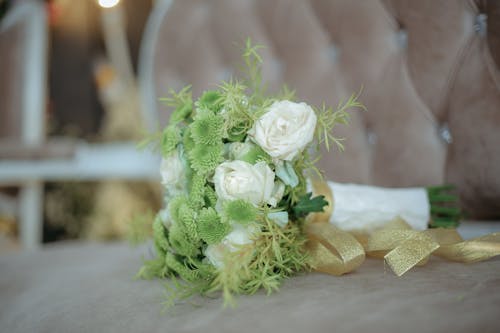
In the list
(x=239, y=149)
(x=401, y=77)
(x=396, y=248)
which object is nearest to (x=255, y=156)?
(x=239, y=149)

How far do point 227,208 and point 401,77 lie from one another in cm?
70

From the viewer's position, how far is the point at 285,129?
2.12ft

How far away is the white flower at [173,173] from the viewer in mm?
737

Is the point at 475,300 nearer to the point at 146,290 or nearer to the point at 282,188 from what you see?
the point at 282,188

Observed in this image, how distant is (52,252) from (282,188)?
3.21 feet

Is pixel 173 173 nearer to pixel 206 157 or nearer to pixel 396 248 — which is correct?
pixel 206 157

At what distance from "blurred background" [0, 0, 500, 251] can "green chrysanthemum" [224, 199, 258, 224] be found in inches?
13.5

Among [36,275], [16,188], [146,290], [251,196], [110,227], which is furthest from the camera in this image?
[110,227]

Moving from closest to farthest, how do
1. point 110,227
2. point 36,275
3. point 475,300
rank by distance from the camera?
1. point 475,300
2. point 36,275
3. point 110,227

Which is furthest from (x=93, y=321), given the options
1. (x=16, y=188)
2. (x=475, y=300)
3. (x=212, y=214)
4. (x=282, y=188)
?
(x=16, y=188)

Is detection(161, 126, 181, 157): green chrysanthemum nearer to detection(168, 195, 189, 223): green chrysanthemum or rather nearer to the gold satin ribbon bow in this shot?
detection(168, 195, 189, 223): green chrysanthemum

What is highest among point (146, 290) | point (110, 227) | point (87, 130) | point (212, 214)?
point (87, 130)

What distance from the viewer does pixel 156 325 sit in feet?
1.84

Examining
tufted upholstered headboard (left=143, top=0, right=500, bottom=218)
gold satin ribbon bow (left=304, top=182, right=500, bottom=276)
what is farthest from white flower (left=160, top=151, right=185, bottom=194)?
tufted upholstered headboard (left=143, top=0, right=500, bottom=218)
